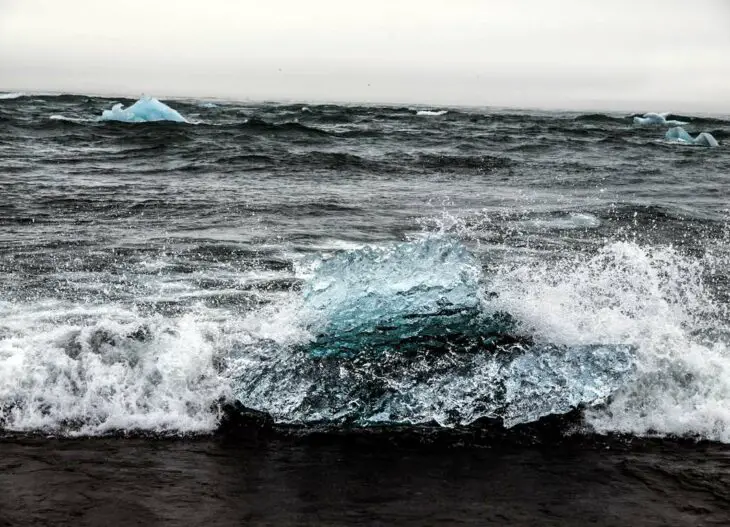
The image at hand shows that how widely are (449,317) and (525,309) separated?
0.67 meters

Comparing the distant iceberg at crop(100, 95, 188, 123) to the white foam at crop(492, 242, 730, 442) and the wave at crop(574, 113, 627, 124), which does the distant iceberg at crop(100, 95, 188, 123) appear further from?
the wave at crop(574, 113, 627, 124)

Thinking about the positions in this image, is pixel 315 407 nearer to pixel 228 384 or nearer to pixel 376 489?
pixel 228 384

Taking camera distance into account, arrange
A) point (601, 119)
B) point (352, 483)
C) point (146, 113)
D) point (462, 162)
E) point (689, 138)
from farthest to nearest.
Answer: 1. point (601, 119)
2. point (689, 138)
3. point (146, 113)
4. point (462, 162)
5. point (352, 483)

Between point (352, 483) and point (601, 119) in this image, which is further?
point (601, 119)

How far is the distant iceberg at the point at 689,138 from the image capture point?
99.3ft

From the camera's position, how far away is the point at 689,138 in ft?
106

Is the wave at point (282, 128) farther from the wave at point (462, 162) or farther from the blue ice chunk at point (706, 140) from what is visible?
the blue ice chunk at point (706, 140)

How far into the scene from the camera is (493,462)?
4020mm

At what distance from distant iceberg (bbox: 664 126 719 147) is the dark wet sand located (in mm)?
29467

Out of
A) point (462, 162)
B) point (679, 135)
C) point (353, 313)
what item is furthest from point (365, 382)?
point (679, 135)

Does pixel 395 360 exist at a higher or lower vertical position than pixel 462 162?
lower

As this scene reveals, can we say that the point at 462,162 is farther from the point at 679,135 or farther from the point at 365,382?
the point at 365,382

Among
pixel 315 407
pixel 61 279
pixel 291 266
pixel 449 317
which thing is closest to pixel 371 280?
pixel 449 317

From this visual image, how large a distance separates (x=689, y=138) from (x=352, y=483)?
32.8 m
